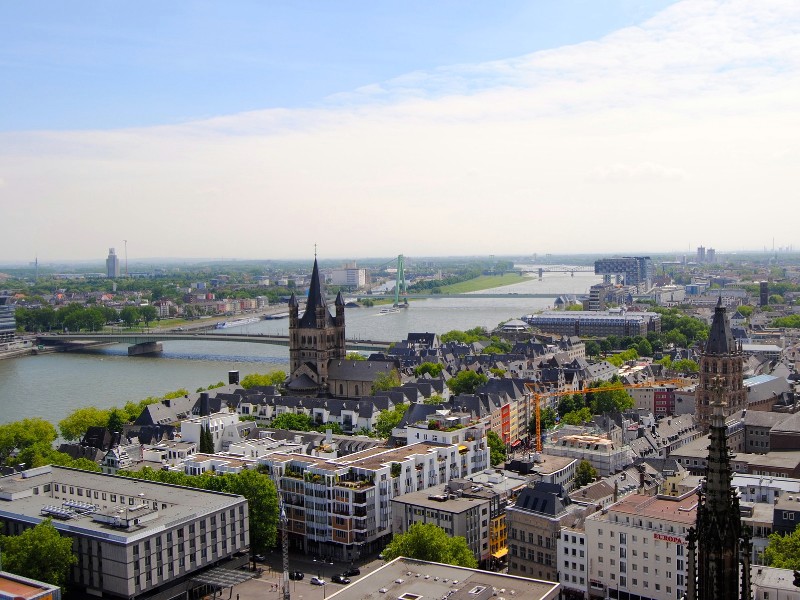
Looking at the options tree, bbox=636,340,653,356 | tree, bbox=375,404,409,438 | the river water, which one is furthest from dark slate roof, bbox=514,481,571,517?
tree, bbox=636,340,653,356

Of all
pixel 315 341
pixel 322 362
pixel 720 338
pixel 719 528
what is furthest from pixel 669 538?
pixel 315 341

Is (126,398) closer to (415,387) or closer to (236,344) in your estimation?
(415,387)

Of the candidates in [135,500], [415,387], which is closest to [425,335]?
[415,387]

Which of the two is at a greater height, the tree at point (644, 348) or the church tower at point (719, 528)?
the church tower at point (719, 528)

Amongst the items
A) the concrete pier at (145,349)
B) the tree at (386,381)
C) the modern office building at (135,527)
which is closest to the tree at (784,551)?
the modern office building at (135,527)

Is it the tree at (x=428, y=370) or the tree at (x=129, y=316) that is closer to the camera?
the tree at (x=428, y=370)

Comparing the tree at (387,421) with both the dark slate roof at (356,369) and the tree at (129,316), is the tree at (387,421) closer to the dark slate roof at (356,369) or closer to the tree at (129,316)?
the dark slate roof at (356,369)
